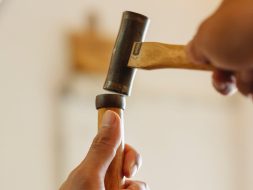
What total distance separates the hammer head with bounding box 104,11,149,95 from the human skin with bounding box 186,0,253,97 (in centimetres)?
26

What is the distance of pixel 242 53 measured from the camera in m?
0.59

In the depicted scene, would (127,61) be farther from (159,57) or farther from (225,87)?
(225,87)

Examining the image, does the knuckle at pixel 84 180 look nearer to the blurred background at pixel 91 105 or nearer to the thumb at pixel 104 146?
the thumb at pixel 104 146

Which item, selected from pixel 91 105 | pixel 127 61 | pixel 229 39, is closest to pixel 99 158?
pixel 127 61

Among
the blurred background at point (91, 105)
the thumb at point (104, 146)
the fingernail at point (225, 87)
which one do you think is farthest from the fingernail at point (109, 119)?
the blurred background at point (91, 105)

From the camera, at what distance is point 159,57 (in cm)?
81

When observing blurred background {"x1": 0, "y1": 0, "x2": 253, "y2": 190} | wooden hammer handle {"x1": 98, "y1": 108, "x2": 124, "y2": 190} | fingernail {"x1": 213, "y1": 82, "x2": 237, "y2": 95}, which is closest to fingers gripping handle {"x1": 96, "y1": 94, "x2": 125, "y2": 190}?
wooden hammer handle {"x1": 98, "y1": 108, "x2": 124, "y2": 190}

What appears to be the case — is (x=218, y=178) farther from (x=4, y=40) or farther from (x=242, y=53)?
(x=242, y=53)

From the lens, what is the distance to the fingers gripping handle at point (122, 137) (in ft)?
2.84

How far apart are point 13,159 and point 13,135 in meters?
0.08

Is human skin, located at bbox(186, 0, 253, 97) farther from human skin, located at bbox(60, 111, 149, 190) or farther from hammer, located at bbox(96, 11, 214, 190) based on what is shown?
human skin, located at bbox(60, 111, 149, 190)

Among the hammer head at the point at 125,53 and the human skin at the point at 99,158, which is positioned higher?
the hammer head at the point at 125,53

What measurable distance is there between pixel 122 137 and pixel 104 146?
4 centimetres

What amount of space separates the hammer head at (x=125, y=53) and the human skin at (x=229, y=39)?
10.4 inches
